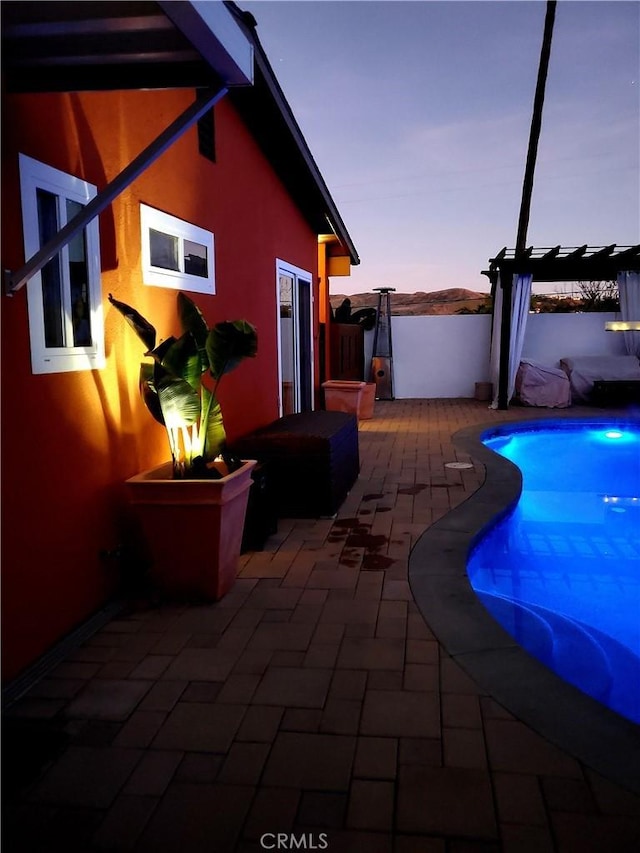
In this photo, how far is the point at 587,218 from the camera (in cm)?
2031

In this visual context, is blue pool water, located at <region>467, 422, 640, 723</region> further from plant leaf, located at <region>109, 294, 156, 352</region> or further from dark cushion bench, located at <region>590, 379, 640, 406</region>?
dark cushion bench, located at <region>590, 379, 640, 406</region>

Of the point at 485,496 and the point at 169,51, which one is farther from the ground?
the point at 169,51

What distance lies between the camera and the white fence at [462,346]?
1320 cm

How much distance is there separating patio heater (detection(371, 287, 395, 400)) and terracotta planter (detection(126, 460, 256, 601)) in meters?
9.93

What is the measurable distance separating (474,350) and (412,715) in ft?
39.0

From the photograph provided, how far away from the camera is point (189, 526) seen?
10.5ft

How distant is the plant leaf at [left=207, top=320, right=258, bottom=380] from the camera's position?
10.8 ft

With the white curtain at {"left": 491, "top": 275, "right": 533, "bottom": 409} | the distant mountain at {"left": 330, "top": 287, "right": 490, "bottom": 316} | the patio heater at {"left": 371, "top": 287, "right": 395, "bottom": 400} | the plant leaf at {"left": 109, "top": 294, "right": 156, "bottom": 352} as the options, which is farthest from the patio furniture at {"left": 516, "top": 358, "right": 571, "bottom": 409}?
the distant mountain at {"left": 330, "top": 287, "right": 490, "bottom": 316}

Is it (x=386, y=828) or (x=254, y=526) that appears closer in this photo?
(x=386, y=828)

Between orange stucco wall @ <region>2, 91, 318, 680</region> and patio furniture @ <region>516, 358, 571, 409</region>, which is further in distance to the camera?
patio furniture @ <region>516, 358, 571, 409</region>

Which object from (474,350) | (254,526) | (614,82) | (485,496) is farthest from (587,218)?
(254,526)

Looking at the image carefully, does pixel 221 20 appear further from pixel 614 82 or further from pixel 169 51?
pixel 614 82

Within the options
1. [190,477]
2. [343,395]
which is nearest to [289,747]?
[190,477]

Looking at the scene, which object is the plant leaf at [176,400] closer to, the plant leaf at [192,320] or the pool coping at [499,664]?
the plant leaf at [192,320]
